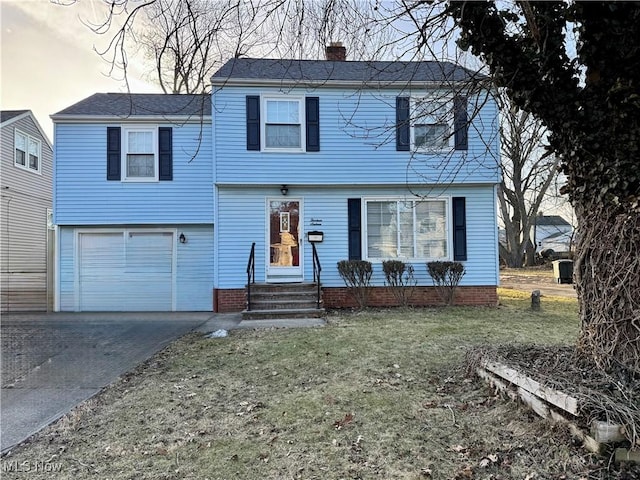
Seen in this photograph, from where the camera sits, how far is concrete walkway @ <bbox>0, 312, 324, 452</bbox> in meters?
4.07

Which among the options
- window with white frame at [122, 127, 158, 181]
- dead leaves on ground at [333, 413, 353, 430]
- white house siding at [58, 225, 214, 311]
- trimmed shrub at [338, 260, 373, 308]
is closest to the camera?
dead leaves on ground at [333, 413, 353, 430]

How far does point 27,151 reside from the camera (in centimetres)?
1625

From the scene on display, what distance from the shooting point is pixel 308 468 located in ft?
9.18

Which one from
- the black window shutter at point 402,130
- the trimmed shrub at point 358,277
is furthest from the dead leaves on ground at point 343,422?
the black window shutter at point 402,130

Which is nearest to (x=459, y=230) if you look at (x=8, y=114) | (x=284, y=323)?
(x=284, y=323)

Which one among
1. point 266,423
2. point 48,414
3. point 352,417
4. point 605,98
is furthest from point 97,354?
point 605,98

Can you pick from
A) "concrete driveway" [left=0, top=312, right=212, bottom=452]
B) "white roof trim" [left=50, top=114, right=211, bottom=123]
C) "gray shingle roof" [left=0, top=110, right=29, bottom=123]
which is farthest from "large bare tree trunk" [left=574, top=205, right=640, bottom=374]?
"gray shingle roof" [left=0, top=110, right=29, bottom=123]

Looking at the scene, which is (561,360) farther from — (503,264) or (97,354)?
(503,264)

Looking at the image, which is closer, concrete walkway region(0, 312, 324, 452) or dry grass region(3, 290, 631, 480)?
dry grass region(3, 290, 631, 480)

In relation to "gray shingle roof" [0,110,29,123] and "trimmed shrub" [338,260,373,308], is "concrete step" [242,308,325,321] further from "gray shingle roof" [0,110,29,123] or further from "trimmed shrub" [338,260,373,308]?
"gray shingle roof" [0,110,29,123]

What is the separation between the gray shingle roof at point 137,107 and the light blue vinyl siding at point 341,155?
1090mm

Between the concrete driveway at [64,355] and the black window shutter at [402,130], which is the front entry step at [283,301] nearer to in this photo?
the concrete driveway at [64,355]

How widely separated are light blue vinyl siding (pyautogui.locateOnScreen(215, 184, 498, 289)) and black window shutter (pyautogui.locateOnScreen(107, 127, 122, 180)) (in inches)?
119

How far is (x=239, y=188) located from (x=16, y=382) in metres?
6.42
